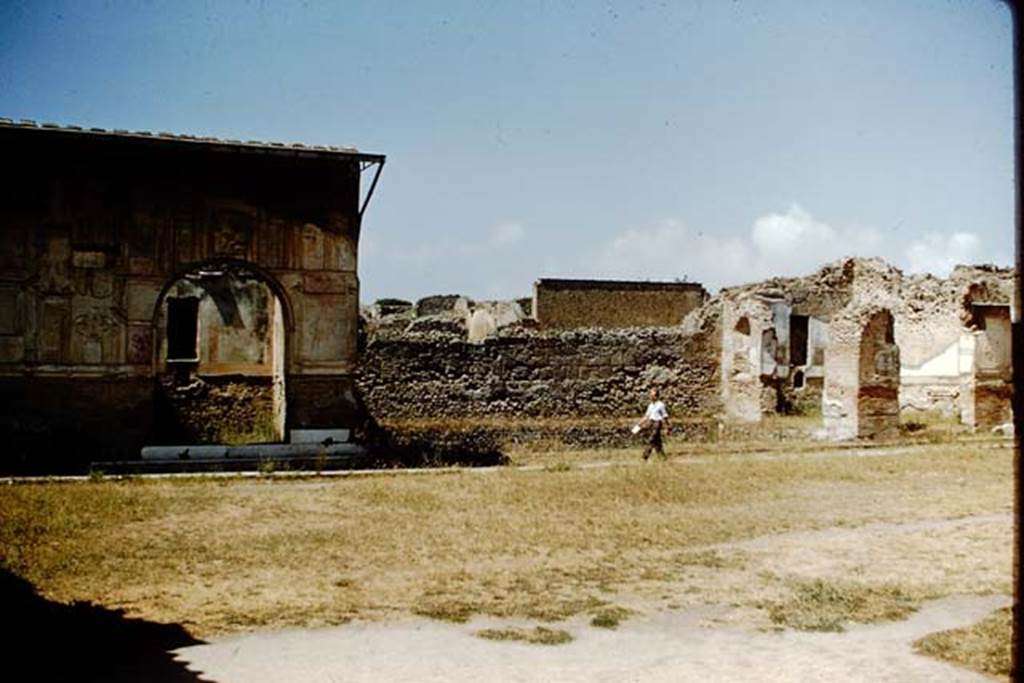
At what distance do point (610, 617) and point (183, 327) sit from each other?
21690 millimetres

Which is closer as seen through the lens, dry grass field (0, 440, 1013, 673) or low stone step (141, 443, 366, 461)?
dry grass field (0, 440, 1013, 673)

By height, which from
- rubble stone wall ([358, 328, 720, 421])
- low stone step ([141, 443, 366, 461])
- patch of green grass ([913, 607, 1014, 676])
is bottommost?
patch of green grass ([913, 607, 1014, 676])

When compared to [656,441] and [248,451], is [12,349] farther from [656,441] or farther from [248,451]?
[656,441]

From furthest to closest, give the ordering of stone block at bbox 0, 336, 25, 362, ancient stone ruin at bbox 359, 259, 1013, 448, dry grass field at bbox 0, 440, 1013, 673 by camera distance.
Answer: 1. ancient stone ruin at bbox 359, 259, 1013, 448
2. stone block at bbox 0, 336, 25, 362
3. dry grass field at bbox 0, 440, 1013, 673

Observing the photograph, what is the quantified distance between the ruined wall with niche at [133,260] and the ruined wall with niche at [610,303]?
2308 centimetres

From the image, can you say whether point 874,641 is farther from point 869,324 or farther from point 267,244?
point 869,324

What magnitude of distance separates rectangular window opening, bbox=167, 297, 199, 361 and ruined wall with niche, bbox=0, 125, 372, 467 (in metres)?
11.1

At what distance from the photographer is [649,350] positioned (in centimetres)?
2381

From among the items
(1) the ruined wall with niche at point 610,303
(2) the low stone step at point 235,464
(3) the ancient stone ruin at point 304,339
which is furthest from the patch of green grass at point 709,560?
(1) the ruined wall with niche at point 610,303

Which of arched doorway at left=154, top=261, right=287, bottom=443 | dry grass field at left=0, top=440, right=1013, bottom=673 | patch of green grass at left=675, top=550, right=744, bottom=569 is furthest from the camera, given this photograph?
arched doorway at left=154, top=261, right=287, bottom=443

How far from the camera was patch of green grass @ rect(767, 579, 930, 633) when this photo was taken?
21.3ft

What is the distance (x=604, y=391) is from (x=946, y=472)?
9.65m

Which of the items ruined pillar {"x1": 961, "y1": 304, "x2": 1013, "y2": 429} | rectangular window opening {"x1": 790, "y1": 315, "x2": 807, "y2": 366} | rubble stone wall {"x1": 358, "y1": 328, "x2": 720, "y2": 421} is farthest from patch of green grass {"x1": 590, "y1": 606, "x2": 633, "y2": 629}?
rectangular window opening {"x1": 790, "y1": 315, "x2": 807, "y2": 366}

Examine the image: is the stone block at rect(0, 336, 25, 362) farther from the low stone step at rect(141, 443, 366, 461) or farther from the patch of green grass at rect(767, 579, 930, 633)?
the patch of green grass at rect(767, 579, 930, 633)
